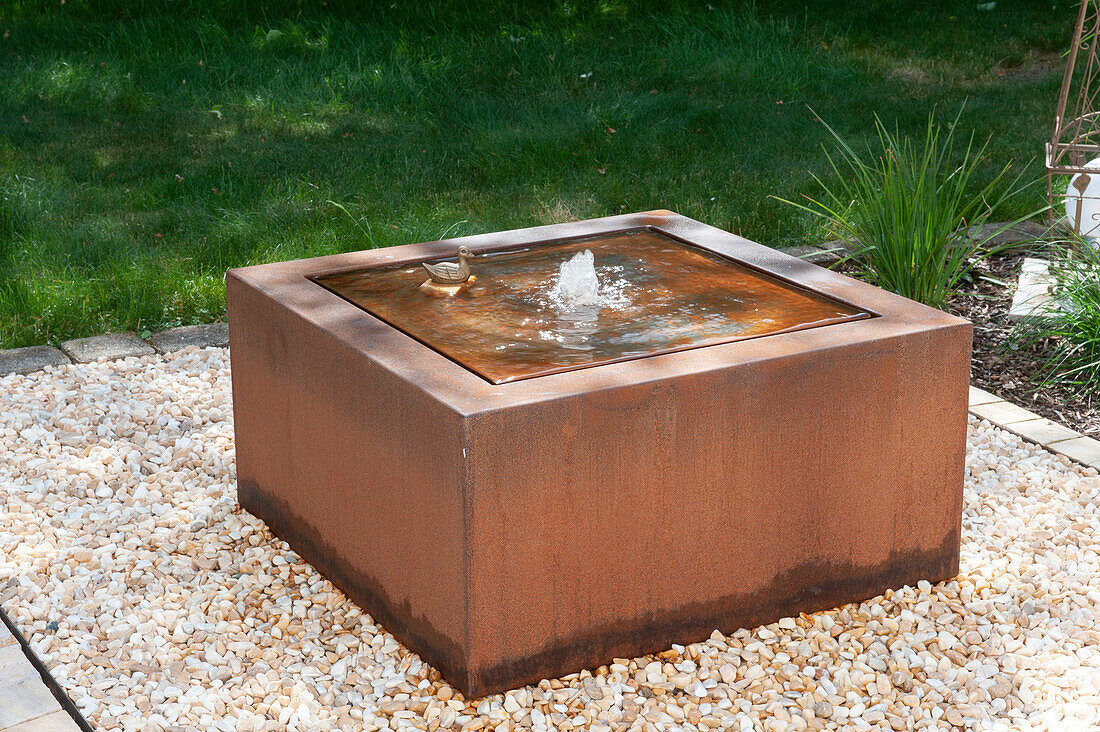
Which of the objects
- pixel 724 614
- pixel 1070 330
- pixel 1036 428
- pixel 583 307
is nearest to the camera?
pixel 724 614

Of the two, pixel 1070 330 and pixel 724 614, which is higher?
pixel 1070 330

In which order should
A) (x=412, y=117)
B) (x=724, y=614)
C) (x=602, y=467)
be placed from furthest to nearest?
(x=412, y=117) → (x=724, y=614) → (x=602, y=467)

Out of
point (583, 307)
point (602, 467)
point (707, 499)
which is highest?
point (583, 307)

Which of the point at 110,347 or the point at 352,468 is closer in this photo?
the point at 352,468

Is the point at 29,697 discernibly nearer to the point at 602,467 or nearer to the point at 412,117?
the point at 602,467

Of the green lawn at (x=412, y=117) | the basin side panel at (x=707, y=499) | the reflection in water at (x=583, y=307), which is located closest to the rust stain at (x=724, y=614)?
the basin side panel at (x=707, y=499)

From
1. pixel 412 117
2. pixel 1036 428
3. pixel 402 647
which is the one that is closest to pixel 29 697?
pixel 402 647

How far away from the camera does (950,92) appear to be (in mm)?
7148

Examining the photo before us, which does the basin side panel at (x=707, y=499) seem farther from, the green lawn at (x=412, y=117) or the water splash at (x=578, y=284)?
the green lawn at (x=412, y=117)

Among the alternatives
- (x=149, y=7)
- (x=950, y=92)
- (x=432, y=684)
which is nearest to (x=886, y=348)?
(x=432, y=684)

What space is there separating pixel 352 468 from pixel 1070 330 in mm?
2471

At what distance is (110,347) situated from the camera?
395 cm

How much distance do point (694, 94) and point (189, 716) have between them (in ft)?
17.4

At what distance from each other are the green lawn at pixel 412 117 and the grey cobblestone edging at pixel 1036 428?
1484 millimetres
